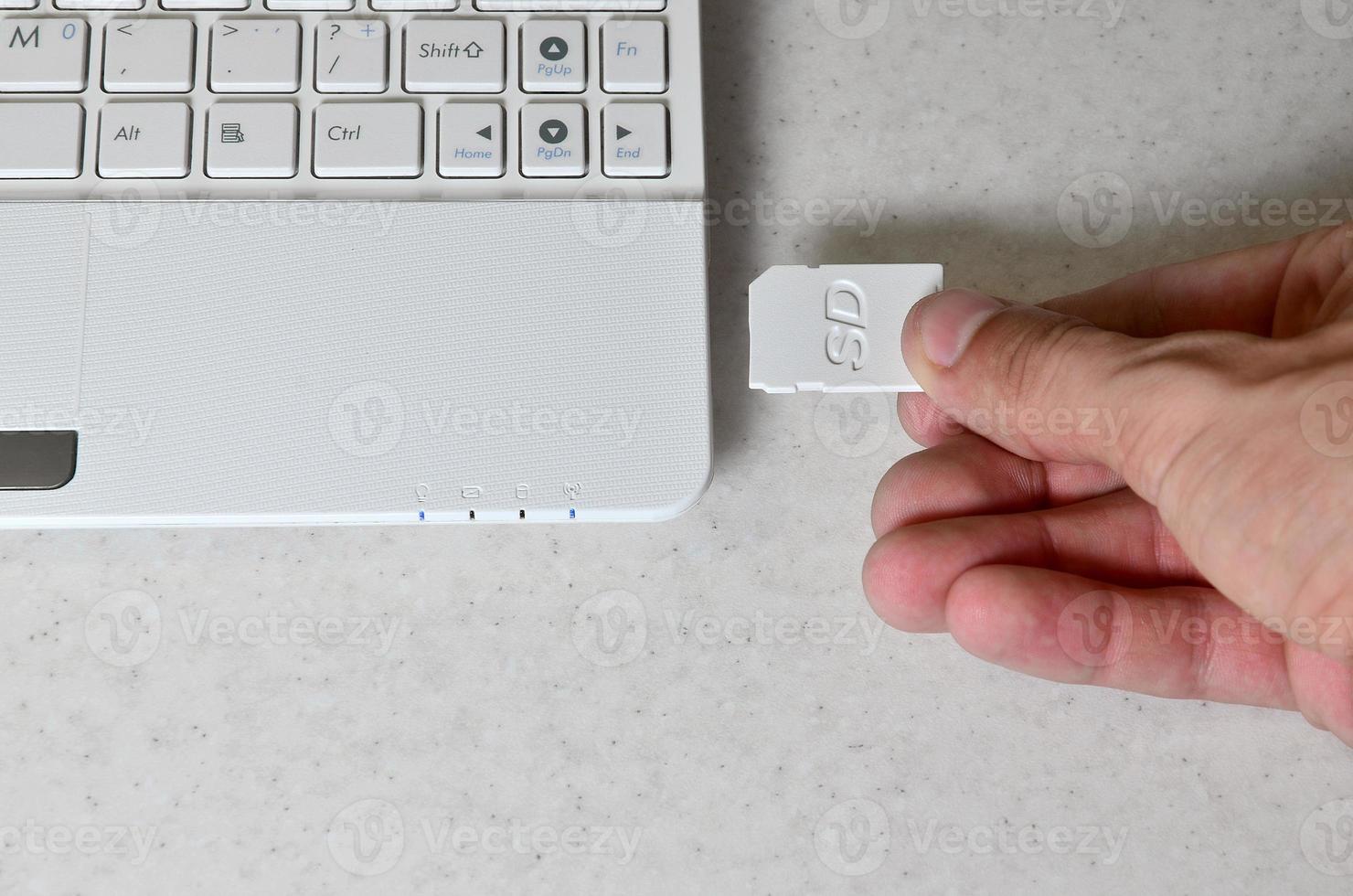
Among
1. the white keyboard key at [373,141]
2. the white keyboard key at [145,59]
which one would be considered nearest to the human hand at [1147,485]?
the white keyboard key at [373,141]

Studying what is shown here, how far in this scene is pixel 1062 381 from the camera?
0.37m

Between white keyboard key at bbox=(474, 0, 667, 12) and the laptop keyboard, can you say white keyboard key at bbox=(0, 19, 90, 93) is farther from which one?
white keyboard key at bbox=(474, 0, 667, 12)

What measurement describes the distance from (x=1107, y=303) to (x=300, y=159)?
37cm

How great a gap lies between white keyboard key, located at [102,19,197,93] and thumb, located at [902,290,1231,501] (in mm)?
334

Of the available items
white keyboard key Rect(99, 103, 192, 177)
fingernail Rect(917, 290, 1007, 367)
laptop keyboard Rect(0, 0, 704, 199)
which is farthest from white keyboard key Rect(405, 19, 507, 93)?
fingernail Rect(917, 290, 1007, 367)

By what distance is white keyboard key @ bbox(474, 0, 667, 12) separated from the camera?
1.40 feet

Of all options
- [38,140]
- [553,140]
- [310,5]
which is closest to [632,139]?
[553,140]

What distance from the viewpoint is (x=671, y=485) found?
0.41 metres

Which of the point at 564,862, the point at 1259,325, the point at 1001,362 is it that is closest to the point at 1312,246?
the point at 1259,325

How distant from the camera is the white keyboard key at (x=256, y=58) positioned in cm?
42

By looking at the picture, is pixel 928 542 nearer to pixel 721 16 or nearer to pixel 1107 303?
pixel 1107 303

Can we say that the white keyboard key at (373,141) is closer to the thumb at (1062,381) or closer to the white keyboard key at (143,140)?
the white keyboard key at (143,140)

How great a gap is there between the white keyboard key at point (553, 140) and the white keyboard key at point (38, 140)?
0.20 m

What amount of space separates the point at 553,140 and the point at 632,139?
0.11 feet
